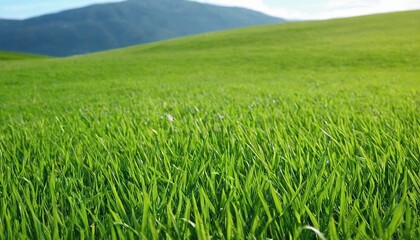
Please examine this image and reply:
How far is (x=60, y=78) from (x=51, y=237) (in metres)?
24.5

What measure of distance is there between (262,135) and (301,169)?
666mm

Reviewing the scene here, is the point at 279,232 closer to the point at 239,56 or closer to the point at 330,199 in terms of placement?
the point at 330,199

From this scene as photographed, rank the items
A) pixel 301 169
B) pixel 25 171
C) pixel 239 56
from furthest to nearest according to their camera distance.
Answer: pixel 239 56, pixel 25 171, pixel 301 169

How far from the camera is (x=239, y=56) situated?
32.9 metres

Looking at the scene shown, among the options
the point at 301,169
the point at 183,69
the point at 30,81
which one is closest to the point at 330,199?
the point at 301,169

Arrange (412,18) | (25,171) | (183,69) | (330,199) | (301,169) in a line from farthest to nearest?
(412,18)
(183,69)
(25,171)
(301,169)
(330,199)

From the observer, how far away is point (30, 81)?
22047 millimetres

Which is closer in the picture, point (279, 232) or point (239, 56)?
point (279, 232)

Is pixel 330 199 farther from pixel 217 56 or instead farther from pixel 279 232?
pixel 217 56

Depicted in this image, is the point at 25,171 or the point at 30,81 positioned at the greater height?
the point at 25,171

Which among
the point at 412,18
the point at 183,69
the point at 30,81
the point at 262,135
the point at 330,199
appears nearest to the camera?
the point at 330,199

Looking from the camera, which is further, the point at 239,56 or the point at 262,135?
the point at 239,56

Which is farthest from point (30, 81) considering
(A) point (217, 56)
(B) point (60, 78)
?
(A) point (217, 56)

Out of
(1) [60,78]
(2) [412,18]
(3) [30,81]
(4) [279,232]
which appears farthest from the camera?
(2) [412,18]
